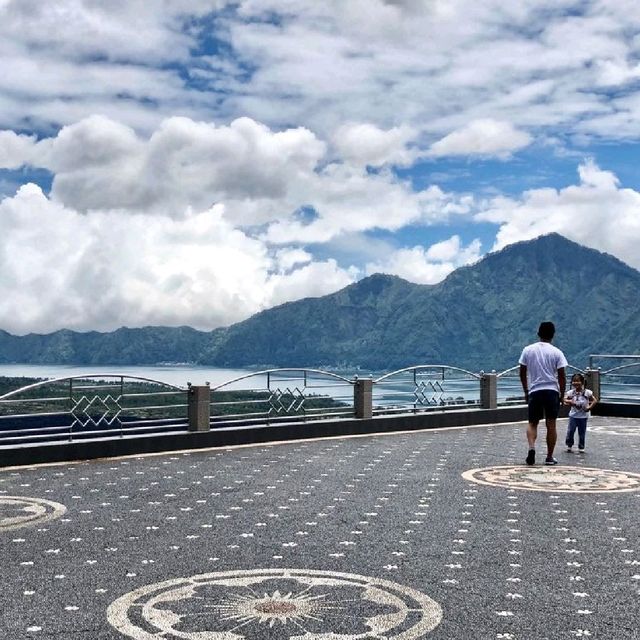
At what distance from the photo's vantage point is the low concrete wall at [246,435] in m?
12.8

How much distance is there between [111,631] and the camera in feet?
16.3

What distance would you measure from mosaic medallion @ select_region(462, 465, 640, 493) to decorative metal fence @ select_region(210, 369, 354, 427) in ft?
17.4

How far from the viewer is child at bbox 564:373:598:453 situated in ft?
47.3

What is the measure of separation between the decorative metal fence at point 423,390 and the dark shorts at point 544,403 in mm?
4974

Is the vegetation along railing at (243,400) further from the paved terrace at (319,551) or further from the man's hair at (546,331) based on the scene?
the man's hair at (546,331)

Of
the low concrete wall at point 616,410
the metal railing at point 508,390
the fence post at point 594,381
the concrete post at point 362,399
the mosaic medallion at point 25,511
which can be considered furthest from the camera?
the fence post at point 594,381

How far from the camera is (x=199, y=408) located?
49.4ft

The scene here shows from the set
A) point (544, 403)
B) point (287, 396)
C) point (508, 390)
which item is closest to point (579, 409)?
point (544, 403)

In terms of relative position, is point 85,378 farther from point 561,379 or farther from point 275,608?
point 275,608

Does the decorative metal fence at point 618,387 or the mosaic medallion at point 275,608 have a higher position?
the decorative metal fence at point 618,387

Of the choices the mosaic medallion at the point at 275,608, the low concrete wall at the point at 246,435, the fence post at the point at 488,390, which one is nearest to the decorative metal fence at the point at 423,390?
the fence post at the point at 488,390

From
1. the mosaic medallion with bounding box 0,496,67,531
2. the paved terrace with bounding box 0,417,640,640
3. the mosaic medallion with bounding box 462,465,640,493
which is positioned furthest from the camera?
the mosaic medallion with bounding box 462,465,640,493

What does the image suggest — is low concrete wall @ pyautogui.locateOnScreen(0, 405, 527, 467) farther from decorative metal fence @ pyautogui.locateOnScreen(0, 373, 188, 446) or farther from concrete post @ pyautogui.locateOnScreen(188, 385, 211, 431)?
decorative metal fence @ pyautogui.locateOnScreen(0, 373, 188, 446)

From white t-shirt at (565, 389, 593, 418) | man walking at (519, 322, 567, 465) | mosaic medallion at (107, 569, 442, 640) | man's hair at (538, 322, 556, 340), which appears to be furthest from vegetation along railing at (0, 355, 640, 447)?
mosaic medallion at (107, 569, 442, 640)
